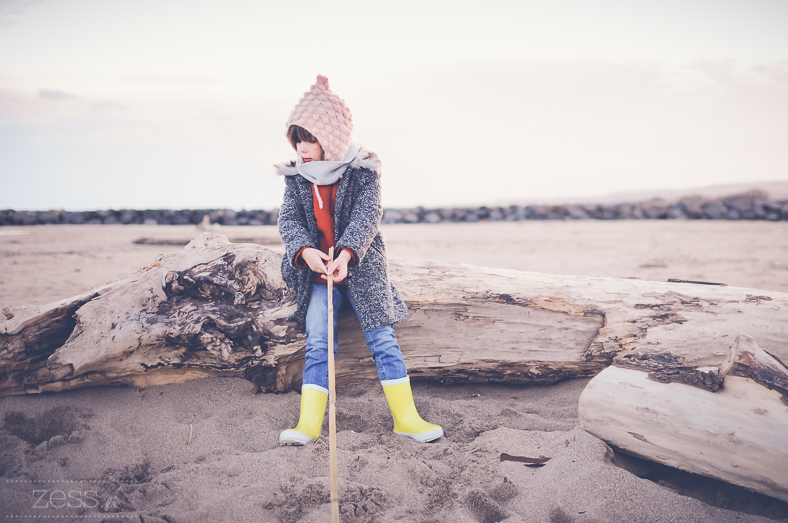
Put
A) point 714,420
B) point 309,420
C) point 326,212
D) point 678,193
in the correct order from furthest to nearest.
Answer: point 678,193 → point 326,212 → point 309,420 → point 714,420

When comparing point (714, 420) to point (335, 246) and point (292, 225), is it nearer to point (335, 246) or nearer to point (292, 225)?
point (335, 246)

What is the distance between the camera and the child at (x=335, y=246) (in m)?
2.72

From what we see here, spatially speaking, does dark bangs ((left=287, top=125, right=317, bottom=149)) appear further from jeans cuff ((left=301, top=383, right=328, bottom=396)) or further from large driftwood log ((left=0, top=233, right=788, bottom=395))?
jeans cuff ((left=301, top=383, right=328, bottom=396))

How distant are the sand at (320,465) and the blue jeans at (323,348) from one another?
1.08 ft

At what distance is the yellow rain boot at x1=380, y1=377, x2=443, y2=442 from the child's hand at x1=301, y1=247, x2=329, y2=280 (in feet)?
2.54

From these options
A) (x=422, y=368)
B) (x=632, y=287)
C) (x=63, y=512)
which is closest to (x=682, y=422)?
(x=632, y=287)

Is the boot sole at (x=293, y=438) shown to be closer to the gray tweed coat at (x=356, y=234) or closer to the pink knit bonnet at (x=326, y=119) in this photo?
the gray tweed coat at (x=356, y=234)

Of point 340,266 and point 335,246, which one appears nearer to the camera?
point 340,266

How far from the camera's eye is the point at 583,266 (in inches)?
339

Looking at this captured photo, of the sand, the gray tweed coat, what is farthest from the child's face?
the sand

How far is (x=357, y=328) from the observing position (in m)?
3.22

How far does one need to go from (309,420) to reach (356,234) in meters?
1.08

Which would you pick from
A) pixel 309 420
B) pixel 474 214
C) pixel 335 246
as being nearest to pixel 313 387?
pixel 309 420

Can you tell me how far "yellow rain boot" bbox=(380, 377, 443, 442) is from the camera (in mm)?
2695
